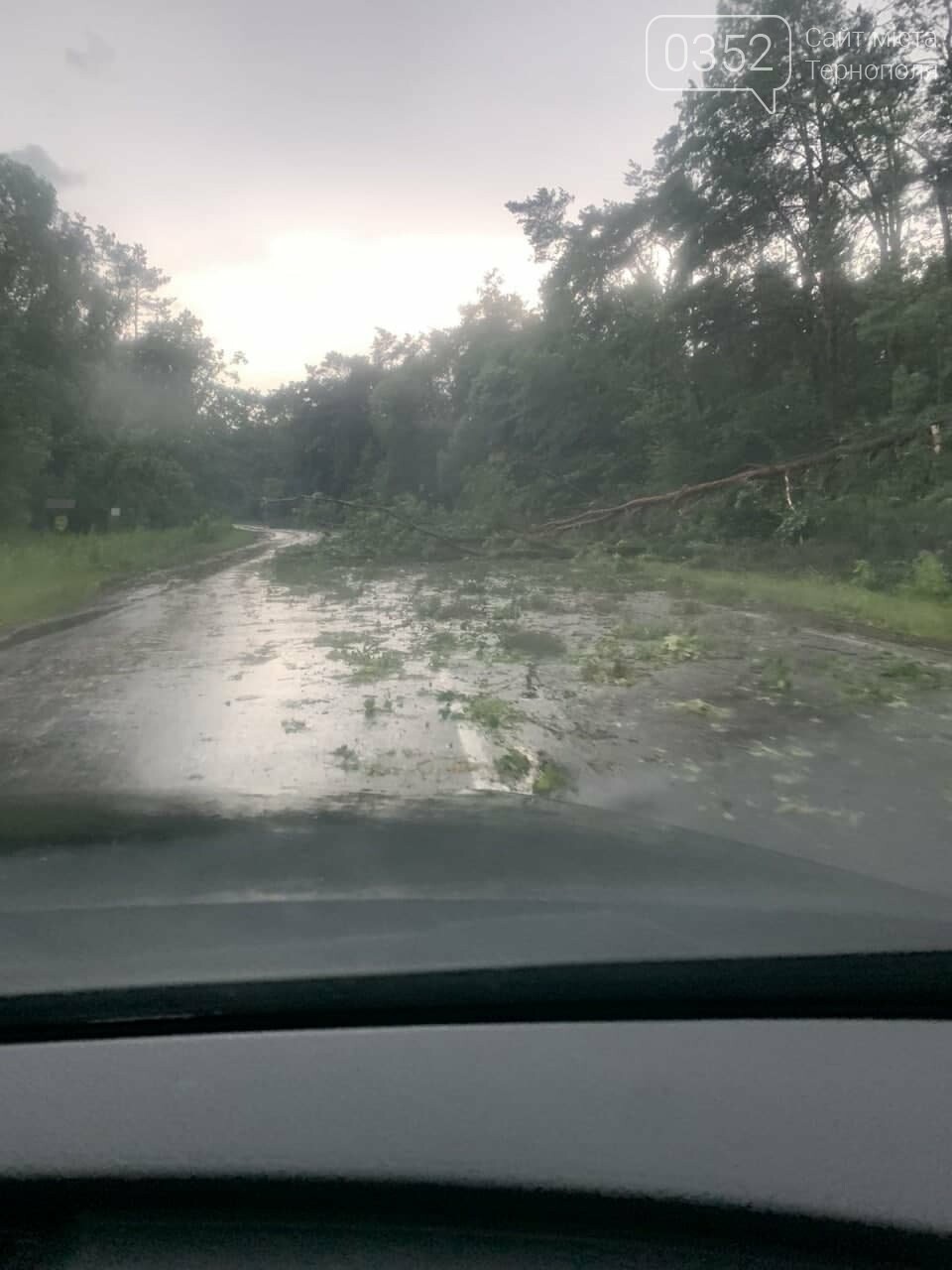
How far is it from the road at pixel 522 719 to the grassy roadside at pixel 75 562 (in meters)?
3.90

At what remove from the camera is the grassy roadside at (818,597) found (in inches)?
601

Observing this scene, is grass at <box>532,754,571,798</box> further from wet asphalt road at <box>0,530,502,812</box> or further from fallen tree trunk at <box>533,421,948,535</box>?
fallen tree trunk at <box>533,421,948,535</box>

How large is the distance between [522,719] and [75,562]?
20.3m

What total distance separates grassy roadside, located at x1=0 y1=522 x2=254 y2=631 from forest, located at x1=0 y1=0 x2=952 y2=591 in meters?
4.02

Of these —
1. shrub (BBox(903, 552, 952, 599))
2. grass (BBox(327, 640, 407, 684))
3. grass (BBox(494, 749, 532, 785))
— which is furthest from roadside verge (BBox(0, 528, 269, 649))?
shrub (BBox(903, 552, 952, 599))

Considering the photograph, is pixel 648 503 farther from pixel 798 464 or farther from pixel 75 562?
pixel 75 562

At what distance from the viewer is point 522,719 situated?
8906mm

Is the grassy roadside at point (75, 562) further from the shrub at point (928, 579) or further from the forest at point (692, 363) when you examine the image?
→ the shrub at point (928, 579)

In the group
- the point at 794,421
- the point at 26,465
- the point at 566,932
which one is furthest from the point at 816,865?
the point at 26,465

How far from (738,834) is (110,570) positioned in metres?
23.2

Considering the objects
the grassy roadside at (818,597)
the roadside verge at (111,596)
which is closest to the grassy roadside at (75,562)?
the roadside verge at (111,596)

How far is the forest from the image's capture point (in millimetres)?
24062

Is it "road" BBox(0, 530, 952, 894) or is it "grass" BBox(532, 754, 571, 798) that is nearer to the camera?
"road" BBox(0, 530, 952, 894)

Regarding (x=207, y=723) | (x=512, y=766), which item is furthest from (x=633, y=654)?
(x=512, y=766)
